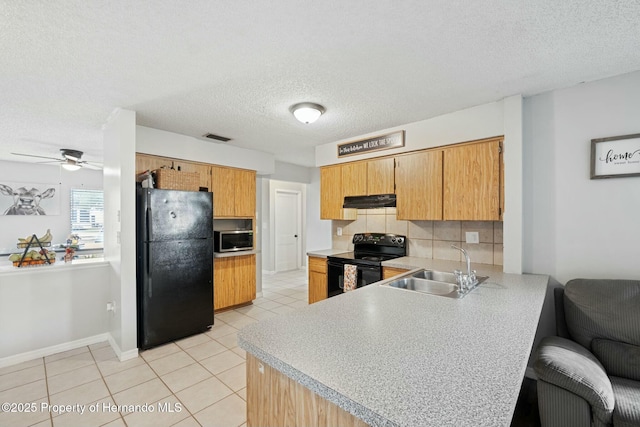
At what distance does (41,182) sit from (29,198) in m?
0.36

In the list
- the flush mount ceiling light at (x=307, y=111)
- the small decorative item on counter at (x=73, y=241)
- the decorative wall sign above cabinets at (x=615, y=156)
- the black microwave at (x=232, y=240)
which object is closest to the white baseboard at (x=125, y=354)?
the black microwave at (x=232, y=240)

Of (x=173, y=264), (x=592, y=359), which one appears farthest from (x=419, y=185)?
(x=173, y=264)

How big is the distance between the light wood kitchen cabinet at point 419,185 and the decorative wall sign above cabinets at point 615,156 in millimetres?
1186

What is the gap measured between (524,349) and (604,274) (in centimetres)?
176

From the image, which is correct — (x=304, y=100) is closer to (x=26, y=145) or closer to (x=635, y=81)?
(x=635, y=81)

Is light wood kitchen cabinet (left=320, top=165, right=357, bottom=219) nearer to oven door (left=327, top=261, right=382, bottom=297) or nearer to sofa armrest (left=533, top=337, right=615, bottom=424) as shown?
oven door (left=327, top=261, right=382, bottom=297)

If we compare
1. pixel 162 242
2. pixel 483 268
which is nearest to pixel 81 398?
pixel 162 242

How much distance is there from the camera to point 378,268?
3109 mm

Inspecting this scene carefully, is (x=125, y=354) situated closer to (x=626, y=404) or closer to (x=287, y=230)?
(x=626, y=404)

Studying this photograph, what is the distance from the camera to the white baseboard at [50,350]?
2697 mm

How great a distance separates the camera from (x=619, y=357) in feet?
5.65

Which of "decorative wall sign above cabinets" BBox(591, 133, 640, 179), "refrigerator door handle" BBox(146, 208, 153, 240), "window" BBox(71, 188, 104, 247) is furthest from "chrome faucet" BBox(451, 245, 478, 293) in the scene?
"window" BBox(71, 188, 104, 247)

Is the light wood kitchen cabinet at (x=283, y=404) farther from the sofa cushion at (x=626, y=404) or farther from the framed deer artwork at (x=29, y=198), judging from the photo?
the framed deer artwork at (x=29, y=198)

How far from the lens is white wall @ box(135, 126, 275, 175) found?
336 cm
